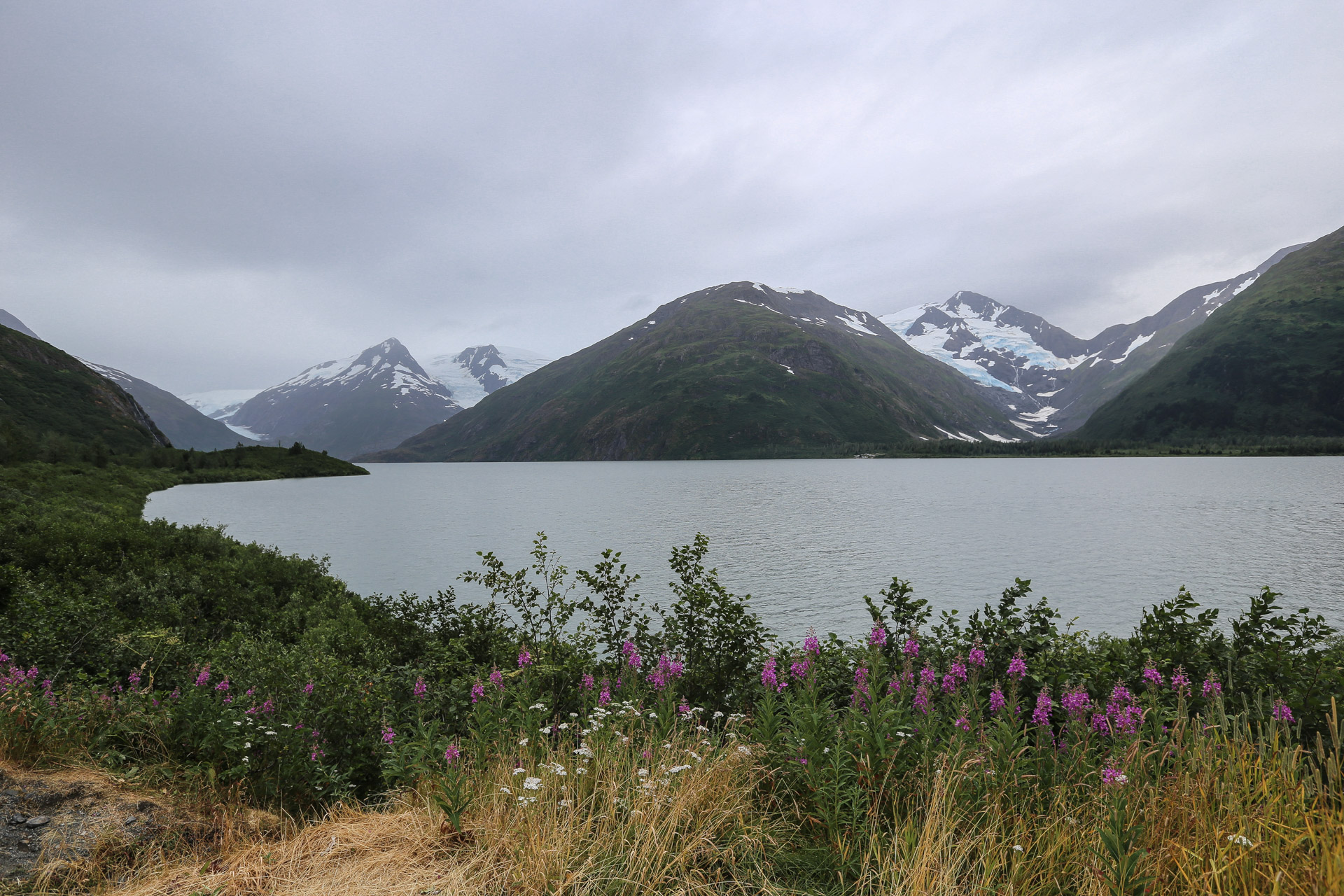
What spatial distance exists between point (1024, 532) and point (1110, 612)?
79.3ft

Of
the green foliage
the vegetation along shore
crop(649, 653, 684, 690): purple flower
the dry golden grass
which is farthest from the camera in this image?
the green foliage

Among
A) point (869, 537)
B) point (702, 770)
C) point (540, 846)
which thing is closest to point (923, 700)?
point (702, 770)

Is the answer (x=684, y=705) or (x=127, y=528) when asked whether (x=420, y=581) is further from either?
(x=684, y=705)

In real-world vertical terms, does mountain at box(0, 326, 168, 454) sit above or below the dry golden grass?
above

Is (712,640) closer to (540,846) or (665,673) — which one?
(665,673)

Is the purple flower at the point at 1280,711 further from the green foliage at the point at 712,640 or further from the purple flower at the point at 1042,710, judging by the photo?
the green foliage at the point at 712,640

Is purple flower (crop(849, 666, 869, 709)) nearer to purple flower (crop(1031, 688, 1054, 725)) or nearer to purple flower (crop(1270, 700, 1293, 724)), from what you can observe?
purple flower (crop(1031, 688, 1054, 725))

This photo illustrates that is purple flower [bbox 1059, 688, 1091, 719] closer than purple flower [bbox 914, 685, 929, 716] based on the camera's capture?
Yes

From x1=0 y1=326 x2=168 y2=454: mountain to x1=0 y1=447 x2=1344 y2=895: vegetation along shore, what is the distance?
160107mm

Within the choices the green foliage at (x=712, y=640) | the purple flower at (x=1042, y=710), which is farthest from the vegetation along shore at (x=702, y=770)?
the green foliage at (x=712, y=640)

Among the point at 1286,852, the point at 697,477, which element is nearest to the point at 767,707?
the point at 1286,852

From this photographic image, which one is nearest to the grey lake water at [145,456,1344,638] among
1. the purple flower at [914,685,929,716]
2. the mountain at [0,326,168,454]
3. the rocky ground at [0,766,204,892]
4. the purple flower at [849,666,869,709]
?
the purple flower at [849,666,869,709]

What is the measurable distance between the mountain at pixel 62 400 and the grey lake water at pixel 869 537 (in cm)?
7255

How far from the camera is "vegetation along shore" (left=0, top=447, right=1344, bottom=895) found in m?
4.91
